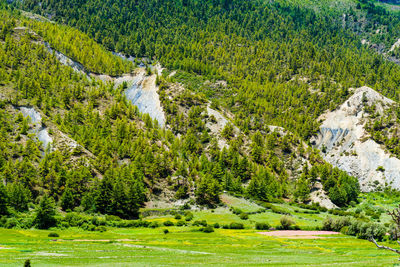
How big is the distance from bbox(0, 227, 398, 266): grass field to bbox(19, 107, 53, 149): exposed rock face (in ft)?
253

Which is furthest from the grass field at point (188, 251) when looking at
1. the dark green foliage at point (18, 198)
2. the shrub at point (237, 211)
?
the shrub at point (237, 211)

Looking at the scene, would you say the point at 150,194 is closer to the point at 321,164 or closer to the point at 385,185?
the point at 321,164

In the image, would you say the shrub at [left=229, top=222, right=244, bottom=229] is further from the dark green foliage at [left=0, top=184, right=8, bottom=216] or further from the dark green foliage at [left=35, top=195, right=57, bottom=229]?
the dark green foliage at [left=0, top=184, right=8, bottom=216]

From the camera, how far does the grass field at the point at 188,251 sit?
49250 millimetres

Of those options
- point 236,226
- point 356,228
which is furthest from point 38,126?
point 356,228

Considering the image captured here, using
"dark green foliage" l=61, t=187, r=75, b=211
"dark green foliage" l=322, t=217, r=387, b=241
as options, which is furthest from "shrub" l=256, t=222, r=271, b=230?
"dark green foliage" l=61, t=187, r=75, b=211

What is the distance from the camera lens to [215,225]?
4158 inches

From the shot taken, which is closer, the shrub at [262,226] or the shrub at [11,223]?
the shrub at [11,223]

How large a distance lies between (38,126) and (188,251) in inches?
4815

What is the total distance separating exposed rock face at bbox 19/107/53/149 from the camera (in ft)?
510

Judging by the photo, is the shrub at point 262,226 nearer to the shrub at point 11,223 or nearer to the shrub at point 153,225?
the shrub at point 153,225

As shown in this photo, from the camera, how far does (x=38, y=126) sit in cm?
16112

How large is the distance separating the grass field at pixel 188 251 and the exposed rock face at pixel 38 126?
253 feet

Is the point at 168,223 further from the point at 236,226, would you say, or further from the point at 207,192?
the point at 207,192
